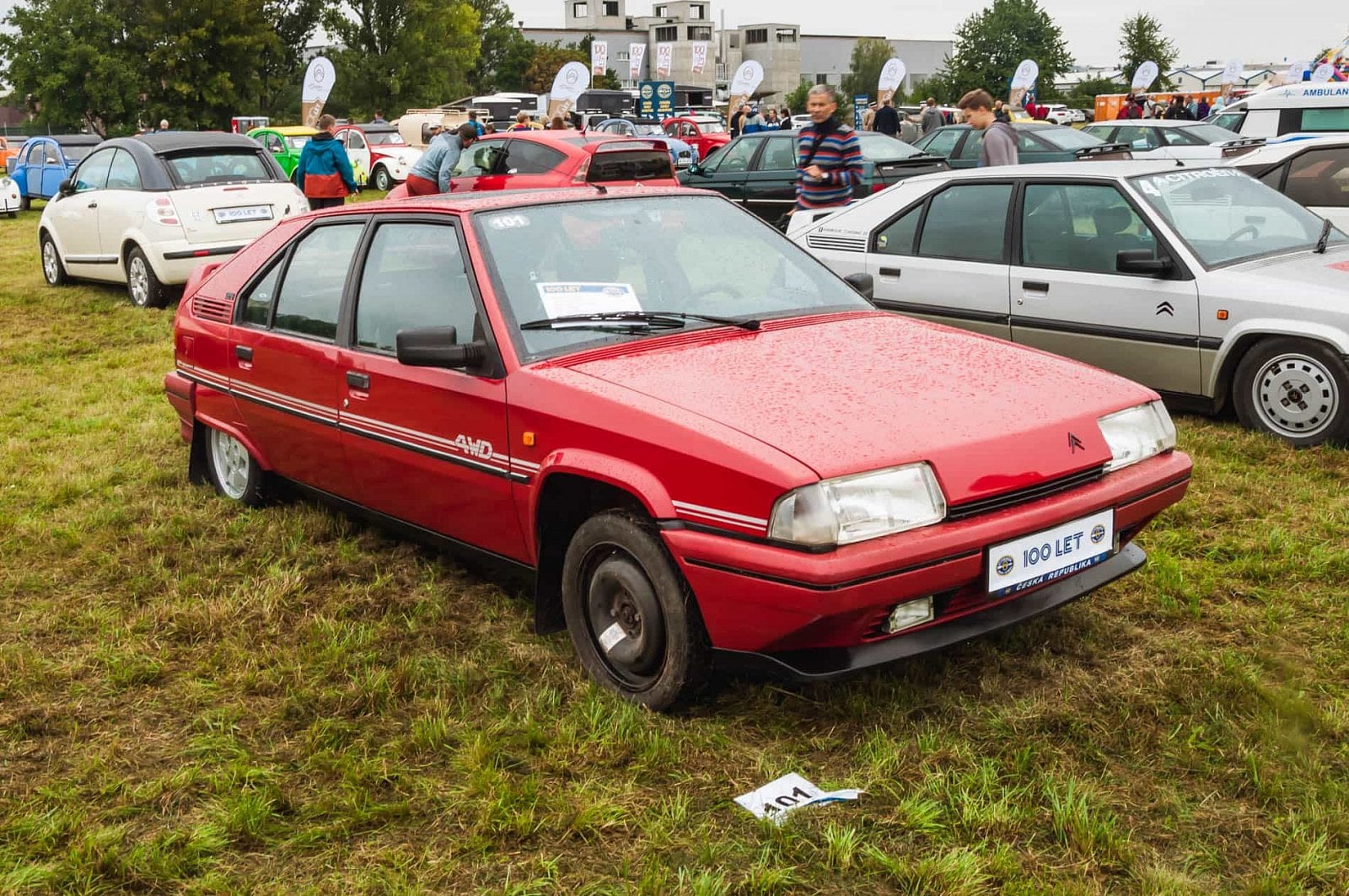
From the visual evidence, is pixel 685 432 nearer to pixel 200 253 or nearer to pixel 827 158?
pixel 827 158

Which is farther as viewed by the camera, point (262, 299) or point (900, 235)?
point (900, 235)

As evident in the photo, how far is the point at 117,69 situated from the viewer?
47.1m

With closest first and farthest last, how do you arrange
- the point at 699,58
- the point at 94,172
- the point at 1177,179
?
the point at 1177,179 → the point at 94,172 → the point at 699,58

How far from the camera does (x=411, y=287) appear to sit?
426 centimetres

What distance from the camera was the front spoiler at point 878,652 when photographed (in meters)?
3.08

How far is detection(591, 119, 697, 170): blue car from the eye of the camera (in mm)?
24844

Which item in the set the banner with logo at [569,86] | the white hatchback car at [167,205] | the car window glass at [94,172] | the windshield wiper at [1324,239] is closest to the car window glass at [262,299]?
the windshield wiper at [1324,239]

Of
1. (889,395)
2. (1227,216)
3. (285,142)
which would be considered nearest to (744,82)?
(285,142)

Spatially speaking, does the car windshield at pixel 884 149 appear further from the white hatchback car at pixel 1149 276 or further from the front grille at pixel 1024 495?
the front grille at pixel 1024 495

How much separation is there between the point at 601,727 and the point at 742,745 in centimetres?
39

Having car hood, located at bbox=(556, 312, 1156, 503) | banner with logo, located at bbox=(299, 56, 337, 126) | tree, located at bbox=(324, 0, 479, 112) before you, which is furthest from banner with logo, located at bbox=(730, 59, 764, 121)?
tree, located at bbox=(324, 0, 479, 112)

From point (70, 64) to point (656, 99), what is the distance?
866 inches

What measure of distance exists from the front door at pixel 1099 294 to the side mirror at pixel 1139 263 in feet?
0.43

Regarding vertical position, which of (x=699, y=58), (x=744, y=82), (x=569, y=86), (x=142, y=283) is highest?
(x=699, y=58)
